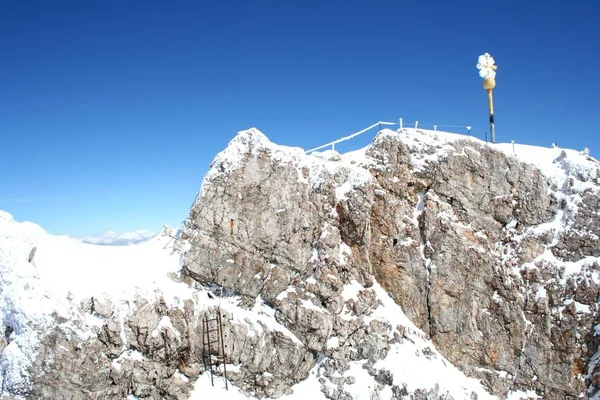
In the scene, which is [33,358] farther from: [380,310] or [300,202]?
[380,310]

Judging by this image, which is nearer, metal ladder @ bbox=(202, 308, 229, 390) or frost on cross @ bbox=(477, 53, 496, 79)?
metal ladder @ bbox=(202, 308, 229, 390)

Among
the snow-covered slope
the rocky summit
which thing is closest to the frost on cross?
the rocky summit

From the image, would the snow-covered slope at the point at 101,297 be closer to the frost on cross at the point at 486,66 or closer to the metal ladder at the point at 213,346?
the metal ladder at the point at 213,346

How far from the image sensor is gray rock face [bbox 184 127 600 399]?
31.1 meters

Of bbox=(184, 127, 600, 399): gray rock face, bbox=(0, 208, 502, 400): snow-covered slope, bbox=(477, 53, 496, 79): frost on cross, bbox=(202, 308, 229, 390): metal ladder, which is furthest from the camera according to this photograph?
bbox=(477, 53, 496, 79): frost on cross

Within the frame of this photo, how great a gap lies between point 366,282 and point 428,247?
18.7 ft

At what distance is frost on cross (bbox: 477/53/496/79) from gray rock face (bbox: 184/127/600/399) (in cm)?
680

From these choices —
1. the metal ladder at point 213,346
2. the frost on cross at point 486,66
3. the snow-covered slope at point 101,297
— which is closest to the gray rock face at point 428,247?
the snow-covered slope at point 101,297

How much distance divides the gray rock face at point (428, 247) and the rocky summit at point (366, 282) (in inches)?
4.1

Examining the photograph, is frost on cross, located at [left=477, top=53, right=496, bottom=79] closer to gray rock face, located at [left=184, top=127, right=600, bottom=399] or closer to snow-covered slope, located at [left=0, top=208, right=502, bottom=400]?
gray rock face, located at [left=184, top=127, right=600, bottom=399]

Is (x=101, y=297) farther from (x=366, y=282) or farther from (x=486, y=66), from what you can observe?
(x=486, y=66)

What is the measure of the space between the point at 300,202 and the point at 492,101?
800 inches

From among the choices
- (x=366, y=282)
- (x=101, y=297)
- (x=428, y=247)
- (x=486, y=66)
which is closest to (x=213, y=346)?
(x=101, y=297)

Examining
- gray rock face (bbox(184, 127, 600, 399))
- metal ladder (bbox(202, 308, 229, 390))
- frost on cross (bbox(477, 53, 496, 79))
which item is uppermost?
frost on cross (bbox(477, 53, 496, 79))
